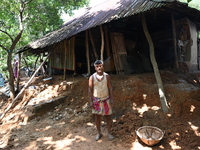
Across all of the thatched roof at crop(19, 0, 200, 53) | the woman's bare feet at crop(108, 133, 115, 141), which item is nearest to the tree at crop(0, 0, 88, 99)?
the thatched roof at crop(19, 0, 200, 53)

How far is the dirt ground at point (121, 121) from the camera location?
316 cm

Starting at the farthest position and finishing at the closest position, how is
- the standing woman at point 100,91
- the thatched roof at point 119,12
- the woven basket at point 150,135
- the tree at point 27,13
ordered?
the tree at point 27,13 < the thatched roof at point 119,12 < the standing woman at point 100,91 < the woven basket at point 150,135

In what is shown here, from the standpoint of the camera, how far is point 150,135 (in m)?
3.16

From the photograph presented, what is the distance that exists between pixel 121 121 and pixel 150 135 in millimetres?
925

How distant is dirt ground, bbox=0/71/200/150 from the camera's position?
3162 millimetres

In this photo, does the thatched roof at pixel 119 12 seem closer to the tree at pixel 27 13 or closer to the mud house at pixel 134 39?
the mud house at pixel 134 39

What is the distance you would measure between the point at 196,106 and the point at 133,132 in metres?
1.93

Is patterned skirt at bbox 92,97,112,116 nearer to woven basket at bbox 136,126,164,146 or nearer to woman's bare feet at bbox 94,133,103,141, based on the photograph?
woman's bare feet at bbox 94,133,103,141

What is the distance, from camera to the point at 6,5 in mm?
7551

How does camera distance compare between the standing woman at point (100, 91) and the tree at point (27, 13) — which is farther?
the tree at point (27, 13)

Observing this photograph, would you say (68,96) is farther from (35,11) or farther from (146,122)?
(35,11)

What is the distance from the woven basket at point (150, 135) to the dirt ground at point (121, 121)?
0.46 feet

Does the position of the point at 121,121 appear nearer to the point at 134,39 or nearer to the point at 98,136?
the point at 98,136

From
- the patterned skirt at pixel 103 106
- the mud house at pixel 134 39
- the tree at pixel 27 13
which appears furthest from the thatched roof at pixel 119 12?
the patterned skirt at pixel 103 106
